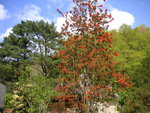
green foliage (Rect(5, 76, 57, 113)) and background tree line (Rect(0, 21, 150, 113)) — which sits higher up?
background tree line (Rect(0, 21, 150, 113))

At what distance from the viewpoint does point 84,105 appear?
337 inches

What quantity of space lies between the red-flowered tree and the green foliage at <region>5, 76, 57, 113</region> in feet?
5.22

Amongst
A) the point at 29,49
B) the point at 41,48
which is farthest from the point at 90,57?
the point at 29,49

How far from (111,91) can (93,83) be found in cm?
99

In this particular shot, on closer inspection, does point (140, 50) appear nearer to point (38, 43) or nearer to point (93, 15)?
point (38, 43)

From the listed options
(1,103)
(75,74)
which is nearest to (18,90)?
(75,74)

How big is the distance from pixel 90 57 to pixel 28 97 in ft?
14.6

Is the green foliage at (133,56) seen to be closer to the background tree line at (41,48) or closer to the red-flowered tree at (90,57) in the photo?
the background tree line at (41,48)

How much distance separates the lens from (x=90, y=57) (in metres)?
8.37

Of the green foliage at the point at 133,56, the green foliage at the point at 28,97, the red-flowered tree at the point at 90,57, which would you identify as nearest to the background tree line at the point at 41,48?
the green foliage at the point at 133,56

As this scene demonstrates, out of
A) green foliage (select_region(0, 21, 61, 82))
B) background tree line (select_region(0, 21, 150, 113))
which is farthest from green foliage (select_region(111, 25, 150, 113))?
green foliage (select_region(0, 21, 61, 82))

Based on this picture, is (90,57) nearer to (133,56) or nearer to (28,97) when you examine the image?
(28,97)

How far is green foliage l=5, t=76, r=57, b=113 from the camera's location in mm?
9188

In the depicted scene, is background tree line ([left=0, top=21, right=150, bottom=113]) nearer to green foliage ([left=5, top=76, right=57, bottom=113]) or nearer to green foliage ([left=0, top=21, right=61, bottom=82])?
green foliage ([left=0, top=21, right=61, bottom=82])
